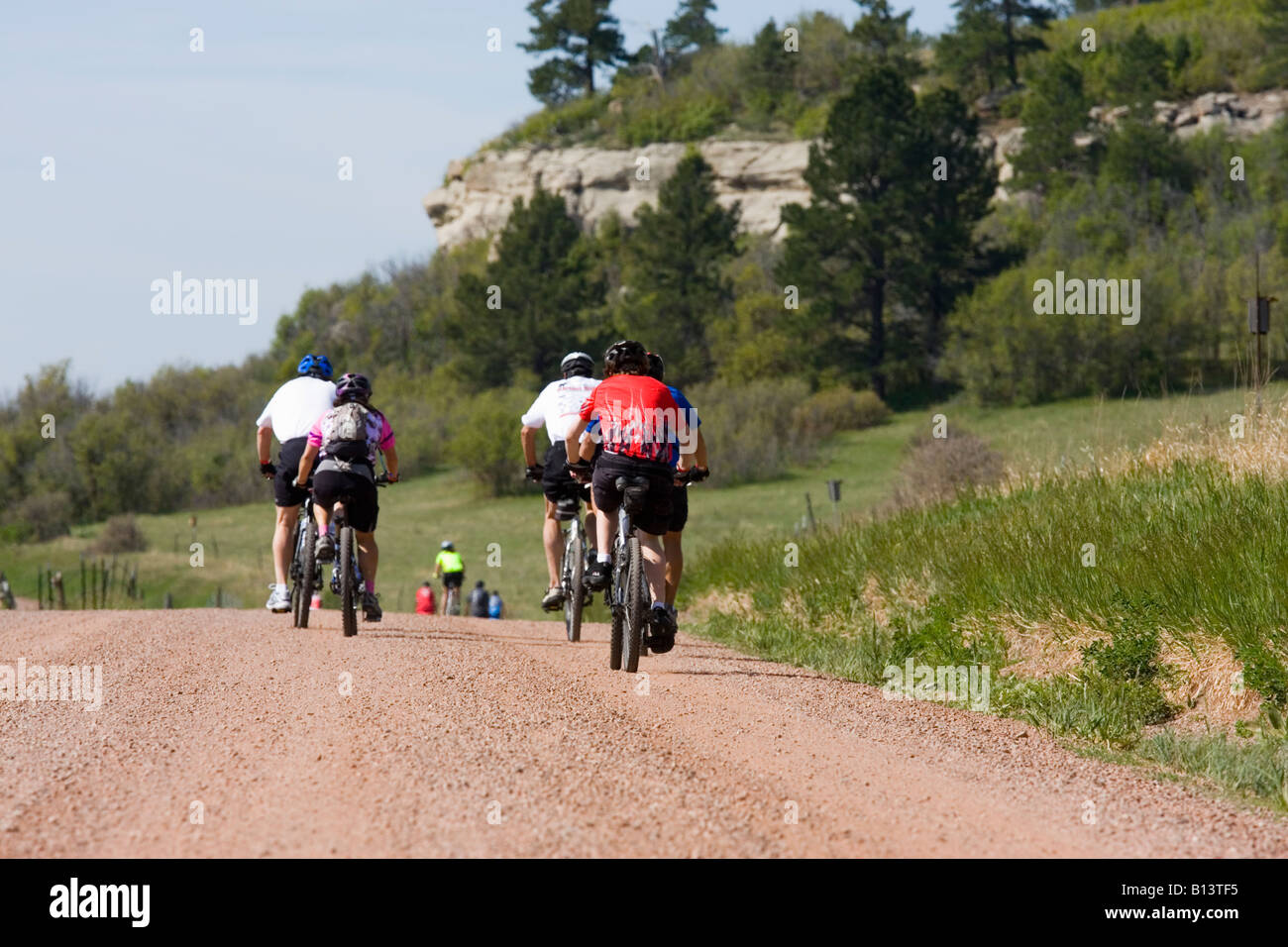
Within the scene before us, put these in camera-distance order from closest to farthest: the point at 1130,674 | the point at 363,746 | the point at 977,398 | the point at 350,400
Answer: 1. the point at 363,746
2. the point at 1130,674
3. the point at 350,400
4. the point at 977,398

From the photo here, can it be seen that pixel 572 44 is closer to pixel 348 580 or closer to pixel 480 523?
pixel 480 523

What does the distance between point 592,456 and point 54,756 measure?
14.8 feet

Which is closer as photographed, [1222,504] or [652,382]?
[652,382]

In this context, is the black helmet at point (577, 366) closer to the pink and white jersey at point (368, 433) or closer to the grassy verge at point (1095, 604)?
the pink and white jersey at point (368, 433)

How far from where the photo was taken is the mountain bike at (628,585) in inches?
360

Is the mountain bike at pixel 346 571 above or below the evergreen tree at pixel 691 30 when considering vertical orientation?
below

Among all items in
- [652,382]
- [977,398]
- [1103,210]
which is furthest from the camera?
[1103,210]

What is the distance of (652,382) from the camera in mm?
9281

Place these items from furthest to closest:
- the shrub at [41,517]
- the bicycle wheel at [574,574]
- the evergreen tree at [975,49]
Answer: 1. the evergreen tree at [975,49]
2. the shrub at [41,517]
3. the bicycle wheel at [574,574]

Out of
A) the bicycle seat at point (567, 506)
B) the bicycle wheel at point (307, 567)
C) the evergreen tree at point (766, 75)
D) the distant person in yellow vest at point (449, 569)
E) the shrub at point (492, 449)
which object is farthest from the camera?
the evergreen tree at point (766, 75)

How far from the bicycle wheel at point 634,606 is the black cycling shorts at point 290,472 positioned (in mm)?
3934

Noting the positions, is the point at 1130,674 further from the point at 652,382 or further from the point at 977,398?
the point at 977,398

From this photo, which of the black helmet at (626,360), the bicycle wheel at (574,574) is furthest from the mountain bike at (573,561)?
the black helmet at (626,360)
